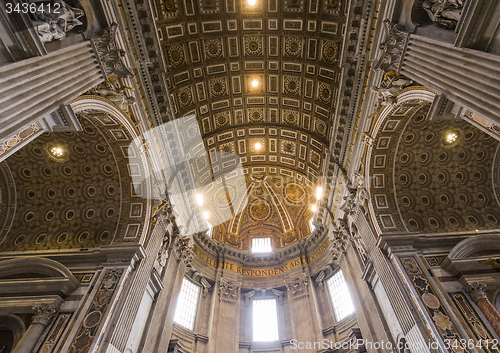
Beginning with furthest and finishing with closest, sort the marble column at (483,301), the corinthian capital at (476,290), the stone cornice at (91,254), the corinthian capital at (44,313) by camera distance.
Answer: the stone cornice at (91,254) → the corinthian capital at (476,290) → the corinthian capital at (44,313) → the marble column at (483,301)

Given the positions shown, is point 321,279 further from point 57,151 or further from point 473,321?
point 57,151

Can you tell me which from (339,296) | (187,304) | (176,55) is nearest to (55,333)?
(187,304)

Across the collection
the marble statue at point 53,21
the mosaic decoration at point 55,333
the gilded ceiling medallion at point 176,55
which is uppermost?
the gilded ceiling medallion at point 176,55

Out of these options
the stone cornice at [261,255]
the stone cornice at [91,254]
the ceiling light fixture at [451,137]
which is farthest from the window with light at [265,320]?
the ceiling light fixture at [451,137]

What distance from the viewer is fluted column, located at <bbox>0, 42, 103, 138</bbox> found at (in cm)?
526

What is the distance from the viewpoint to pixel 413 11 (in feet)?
28.8

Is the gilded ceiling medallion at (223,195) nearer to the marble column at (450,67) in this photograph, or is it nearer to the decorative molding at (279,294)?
the decorative molding at (279,294)

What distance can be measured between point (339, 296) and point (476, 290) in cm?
854

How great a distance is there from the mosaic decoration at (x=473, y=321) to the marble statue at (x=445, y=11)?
934 centimetres

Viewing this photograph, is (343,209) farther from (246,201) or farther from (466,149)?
(246,201)

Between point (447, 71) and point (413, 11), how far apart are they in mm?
3129

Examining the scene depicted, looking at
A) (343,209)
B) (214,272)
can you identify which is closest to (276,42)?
(343,209)

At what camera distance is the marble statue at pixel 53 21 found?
605cm

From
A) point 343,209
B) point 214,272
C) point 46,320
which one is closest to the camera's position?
point 46,320
